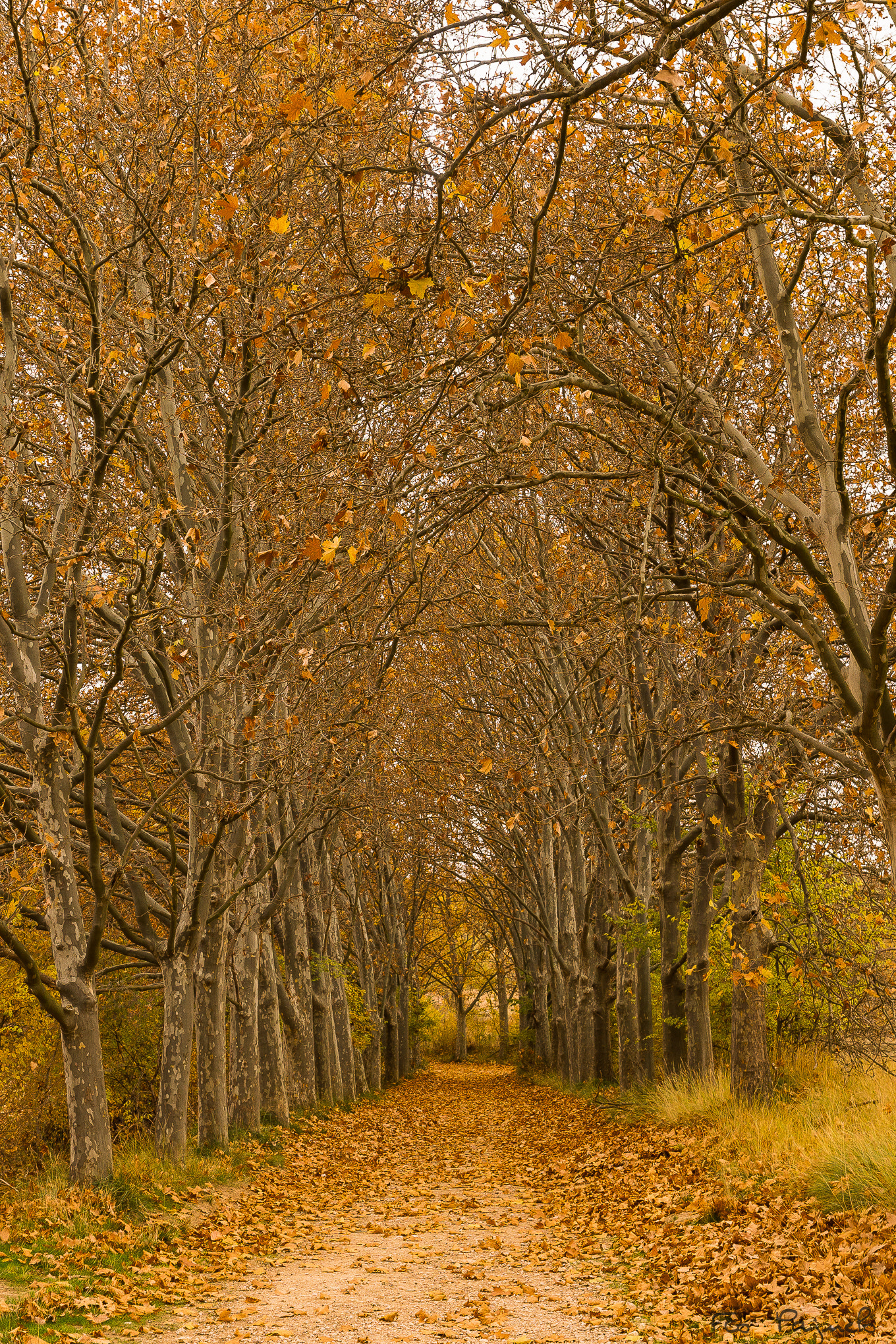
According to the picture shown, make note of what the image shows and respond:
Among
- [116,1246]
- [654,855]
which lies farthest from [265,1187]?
[654,855]

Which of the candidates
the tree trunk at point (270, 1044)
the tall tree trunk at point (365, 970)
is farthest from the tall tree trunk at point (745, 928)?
the tall tree trunk at point (365, 970)

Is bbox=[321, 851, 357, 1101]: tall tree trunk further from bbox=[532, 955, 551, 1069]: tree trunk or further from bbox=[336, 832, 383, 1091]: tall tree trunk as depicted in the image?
bbox=[532, 955, 551, 1069]: tree trunk

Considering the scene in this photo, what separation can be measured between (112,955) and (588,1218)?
43.6ft

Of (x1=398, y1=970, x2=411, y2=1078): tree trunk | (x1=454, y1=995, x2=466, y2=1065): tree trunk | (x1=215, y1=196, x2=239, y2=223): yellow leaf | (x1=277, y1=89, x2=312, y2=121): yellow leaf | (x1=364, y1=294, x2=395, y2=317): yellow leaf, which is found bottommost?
(x1=454, y1=995, x2=466, y2=1065): tree trunk

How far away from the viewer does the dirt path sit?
570cm

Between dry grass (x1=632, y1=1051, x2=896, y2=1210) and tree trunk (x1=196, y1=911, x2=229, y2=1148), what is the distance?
5049mm

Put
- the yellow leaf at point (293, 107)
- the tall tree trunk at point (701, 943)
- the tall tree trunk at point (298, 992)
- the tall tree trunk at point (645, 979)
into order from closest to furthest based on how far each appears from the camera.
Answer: the yellow leaf at point (293, 107), the tall tree trunk at point (701, 943), the tall tree trunk at point (645, 979), the tall tree trunk at point (298, 992)

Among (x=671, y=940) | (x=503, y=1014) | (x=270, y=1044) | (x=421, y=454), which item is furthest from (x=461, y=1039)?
(x=421, y=454)

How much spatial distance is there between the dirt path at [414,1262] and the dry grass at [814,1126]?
162cm

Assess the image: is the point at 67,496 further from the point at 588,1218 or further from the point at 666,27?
the point at 588,1218

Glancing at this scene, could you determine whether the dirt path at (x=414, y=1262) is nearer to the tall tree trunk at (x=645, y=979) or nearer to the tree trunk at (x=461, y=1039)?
the tall tree trunk at (x=645, y=979)

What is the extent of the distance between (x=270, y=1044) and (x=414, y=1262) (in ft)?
25.1

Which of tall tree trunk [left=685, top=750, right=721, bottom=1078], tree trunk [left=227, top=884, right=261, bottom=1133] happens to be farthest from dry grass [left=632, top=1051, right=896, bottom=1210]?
tree trunk [left=227, top=884, right=261, bottom=1133]

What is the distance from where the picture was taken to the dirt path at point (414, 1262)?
5695mm
